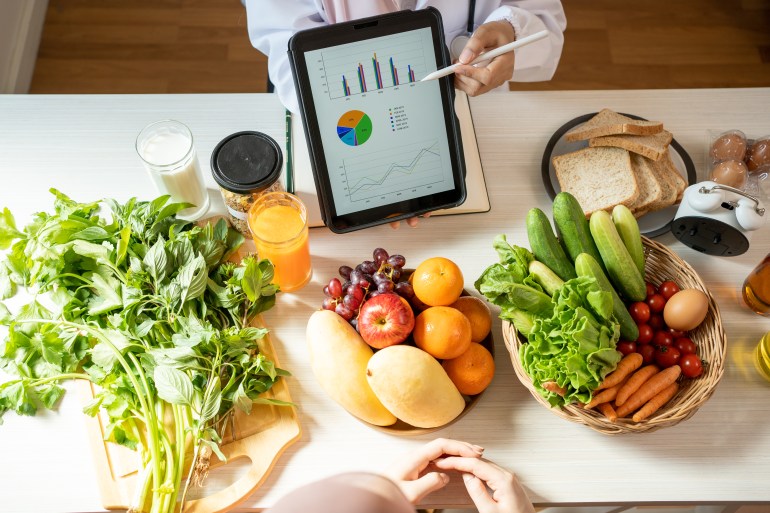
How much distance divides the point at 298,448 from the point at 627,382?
49cm

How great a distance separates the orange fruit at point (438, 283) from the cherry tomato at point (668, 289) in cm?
32

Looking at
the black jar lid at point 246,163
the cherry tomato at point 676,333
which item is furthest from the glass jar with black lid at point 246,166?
the cherry tomato at point 676,333

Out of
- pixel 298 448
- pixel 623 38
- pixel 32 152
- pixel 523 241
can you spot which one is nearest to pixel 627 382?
pixel 523 241

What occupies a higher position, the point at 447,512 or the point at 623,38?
the point at 623,38

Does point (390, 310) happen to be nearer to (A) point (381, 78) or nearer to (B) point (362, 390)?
(B) point (362, 390)

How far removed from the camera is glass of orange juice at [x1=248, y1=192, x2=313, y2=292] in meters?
0.95

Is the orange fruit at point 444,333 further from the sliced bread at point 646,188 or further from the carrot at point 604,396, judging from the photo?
the sliced bread at point 646,188

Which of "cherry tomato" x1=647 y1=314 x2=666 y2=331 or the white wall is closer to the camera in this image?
"cherry tomato" x1=647 y1=314 x2=666 y2=331

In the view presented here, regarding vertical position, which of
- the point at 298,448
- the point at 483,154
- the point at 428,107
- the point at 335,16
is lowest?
the point at 298,448

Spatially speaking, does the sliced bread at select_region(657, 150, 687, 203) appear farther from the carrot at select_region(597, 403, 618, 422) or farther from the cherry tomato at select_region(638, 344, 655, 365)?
the carrot at select_region(597, 403, 618, 422)

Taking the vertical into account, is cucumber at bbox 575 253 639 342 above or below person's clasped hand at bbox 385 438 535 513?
above

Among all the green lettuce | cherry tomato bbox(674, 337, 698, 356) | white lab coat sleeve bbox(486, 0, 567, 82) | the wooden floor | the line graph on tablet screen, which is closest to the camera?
the green lettuce

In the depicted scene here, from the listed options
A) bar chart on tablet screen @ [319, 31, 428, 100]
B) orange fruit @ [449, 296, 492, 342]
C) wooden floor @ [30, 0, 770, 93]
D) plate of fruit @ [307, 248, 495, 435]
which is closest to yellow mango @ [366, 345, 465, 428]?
plate of fruit @ [307, 248, 495, 435]

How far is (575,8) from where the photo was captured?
228 centimetres
